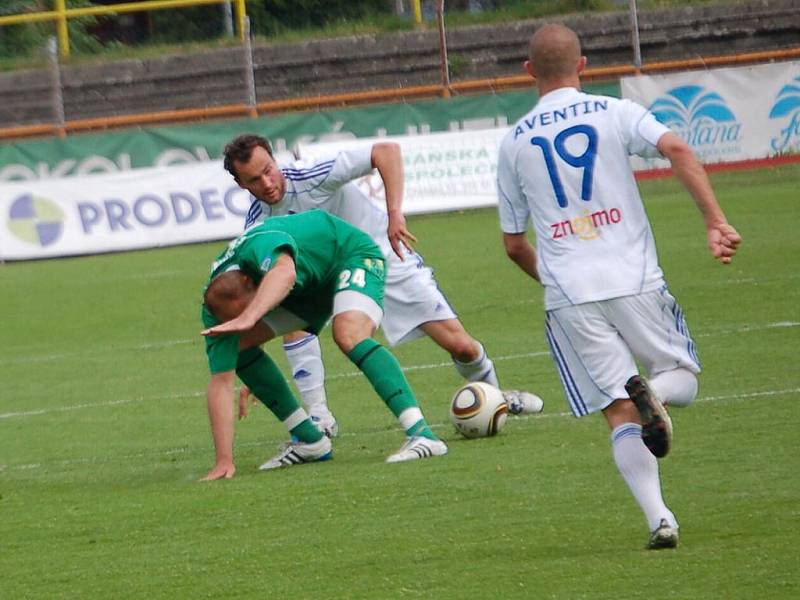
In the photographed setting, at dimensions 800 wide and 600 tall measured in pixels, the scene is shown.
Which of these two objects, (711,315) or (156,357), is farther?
(156,357)

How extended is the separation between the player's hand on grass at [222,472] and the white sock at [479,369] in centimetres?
170

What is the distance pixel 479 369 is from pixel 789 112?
55.0 feet

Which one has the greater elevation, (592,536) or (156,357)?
(592,536)

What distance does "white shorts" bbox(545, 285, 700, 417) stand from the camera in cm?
592

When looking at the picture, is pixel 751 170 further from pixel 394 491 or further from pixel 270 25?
pixel 394 491

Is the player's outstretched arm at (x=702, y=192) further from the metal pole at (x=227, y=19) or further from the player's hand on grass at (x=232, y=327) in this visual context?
the metal pole at (x=227, y=19)

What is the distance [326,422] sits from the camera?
374 inches

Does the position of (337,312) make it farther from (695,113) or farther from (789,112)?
(789,112)

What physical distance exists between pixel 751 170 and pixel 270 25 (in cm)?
1117

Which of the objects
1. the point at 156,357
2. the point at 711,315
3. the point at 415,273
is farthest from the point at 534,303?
the point at 415,273

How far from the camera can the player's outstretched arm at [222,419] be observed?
812 cm

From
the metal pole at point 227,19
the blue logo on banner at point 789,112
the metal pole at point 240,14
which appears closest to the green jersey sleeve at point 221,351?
the blue logo on banner at point 789,112

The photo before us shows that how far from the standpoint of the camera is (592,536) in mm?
6152

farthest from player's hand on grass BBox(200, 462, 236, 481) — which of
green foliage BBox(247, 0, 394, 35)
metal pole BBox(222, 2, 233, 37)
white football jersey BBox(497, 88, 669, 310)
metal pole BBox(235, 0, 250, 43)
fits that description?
green foliage BBox(247, 0, 394, 35)
